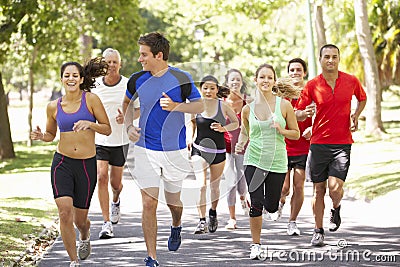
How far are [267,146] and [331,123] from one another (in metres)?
0.90

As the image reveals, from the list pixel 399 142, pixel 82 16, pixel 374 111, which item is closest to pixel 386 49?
pixel 374 111

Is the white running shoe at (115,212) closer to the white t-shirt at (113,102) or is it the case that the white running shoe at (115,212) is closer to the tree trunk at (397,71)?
the white t-shirt at (113,102)

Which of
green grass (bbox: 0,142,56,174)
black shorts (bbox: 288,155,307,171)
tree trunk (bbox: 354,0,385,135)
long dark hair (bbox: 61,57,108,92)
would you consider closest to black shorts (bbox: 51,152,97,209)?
long dark hair (bbox: 61,57,108,92)

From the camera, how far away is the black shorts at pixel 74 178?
8461 millimetres

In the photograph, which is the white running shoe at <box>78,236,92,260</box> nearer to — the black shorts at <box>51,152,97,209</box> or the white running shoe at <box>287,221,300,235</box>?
the black shorts at <box>51,152,97,209</box>

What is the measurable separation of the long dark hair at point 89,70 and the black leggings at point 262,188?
1.86 meters

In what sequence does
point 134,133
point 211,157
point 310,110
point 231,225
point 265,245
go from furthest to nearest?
point 231,225, point 211,157, point 265,245, point 310,110, point 134,133

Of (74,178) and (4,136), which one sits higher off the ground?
(74,178)

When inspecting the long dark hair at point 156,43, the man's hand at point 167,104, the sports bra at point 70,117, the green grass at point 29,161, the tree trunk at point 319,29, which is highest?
the tree trunk at point 319,29

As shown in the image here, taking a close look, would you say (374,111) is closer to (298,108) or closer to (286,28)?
(298,108)

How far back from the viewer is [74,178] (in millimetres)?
8625

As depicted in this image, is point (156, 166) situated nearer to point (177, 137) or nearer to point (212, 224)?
point (177, 137)

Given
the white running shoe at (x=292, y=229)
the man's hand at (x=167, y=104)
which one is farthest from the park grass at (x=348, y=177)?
the white running shoe at (x=292, y=229)
